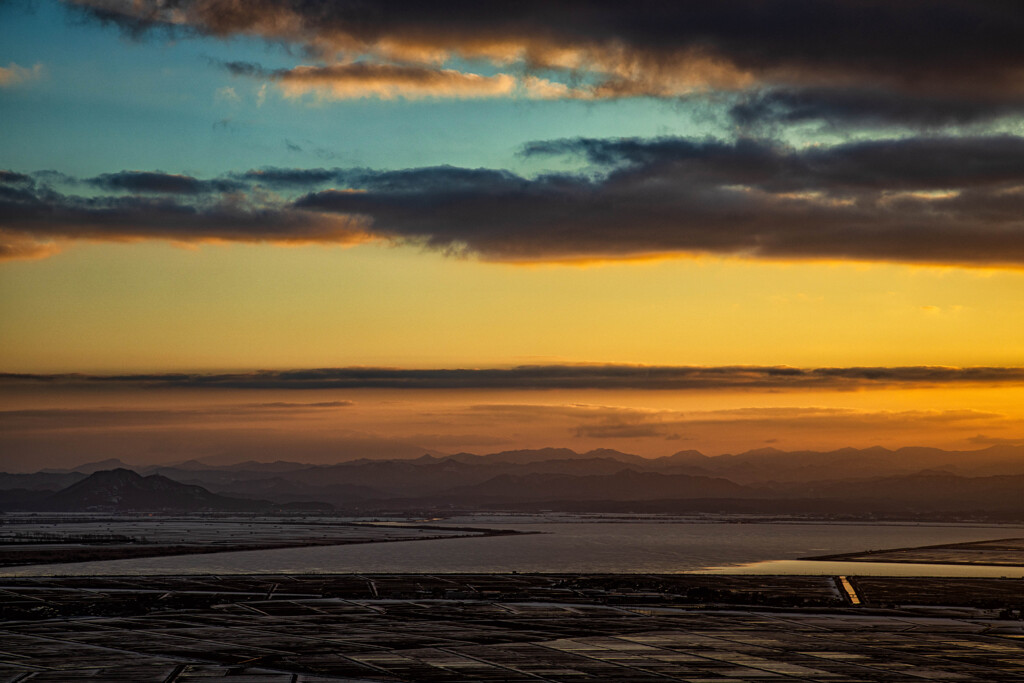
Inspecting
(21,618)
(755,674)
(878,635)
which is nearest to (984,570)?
(878,635)

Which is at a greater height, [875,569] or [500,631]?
[875,569]

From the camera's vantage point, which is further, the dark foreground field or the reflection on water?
the reflection on water

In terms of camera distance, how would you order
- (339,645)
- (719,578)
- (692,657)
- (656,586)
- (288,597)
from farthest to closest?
(719,578)
(656,586)
(288,597)
(339,645)
(692,657)

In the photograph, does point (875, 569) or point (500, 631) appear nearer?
point (500, 631)

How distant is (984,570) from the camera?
552 ft

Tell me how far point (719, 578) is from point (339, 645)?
7670 centimetres

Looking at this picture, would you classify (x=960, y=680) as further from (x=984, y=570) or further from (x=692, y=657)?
(x=984, y=570)

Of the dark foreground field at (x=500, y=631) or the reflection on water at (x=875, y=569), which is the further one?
the reflection on water at (x=875, y=569)

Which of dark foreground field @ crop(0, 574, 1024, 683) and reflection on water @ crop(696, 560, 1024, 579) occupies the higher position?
reflection on water @ crop(696, 560, 1024, 579)

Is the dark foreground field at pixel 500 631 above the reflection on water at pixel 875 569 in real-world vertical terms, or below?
below

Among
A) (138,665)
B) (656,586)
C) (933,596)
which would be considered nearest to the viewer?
(138,665)

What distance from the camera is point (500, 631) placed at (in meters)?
86.9

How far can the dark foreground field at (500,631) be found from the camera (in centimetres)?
6888

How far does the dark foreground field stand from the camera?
68.9 meters
